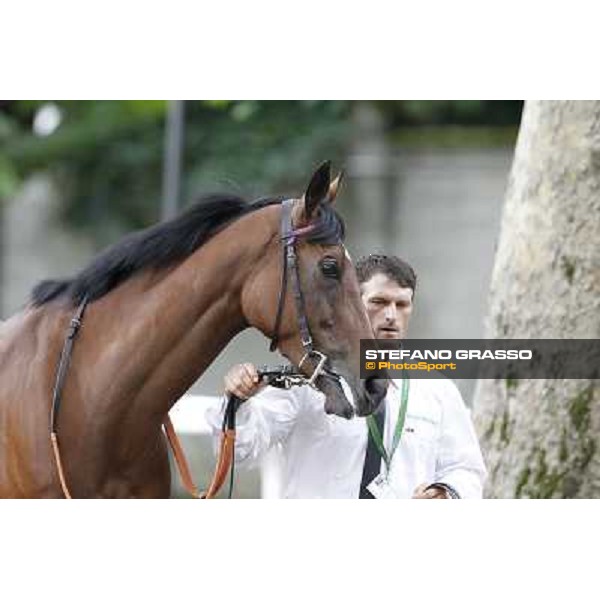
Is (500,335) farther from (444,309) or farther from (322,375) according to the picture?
(444,309)

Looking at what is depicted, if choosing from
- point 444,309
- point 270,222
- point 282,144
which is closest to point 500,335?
point 270,222

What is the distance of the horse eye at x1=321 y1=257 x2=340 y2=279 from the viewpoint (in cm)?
360

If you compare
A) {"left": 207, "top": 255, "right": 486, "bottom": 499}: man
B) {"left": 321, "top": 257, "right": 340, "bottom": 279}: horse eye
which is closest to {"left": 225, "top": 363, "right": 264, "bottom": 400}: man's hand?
{"left": 207, "top": 255, "right": 486, "bottom": 499}: man

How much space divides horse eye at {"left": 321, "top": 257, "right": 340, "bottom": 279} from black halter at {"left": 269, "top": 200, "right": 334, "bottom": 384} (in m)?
0.08

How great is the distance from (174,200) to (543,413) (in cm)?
520

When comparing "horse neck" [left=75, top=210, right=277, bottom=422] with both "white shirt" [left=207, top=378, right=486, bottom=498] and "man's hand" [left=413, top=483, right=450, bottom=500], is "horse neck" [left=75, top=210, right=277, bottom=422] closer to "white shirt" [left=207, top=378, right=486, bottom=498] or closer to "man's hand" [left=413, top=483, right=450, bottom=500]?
"white shirt" [left=207, top=378, right=486, bottom=498]

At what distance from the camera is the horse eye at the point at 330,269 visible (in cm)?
360

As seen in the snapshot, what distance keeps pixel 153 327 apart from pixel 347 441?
25.3 inches

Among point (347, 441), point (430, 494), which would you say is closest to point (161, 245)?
point (347, 441)

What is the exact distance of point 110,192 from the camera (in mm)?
14820

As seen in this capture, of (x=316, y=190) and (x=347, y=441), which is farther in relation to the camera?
(x=347, y=441)

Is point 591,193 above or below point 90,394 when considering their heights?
above

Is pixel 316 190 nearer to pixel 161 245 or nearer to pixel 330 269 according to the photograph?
pixel 330 269

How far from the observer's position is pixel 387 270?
3.77 meters
